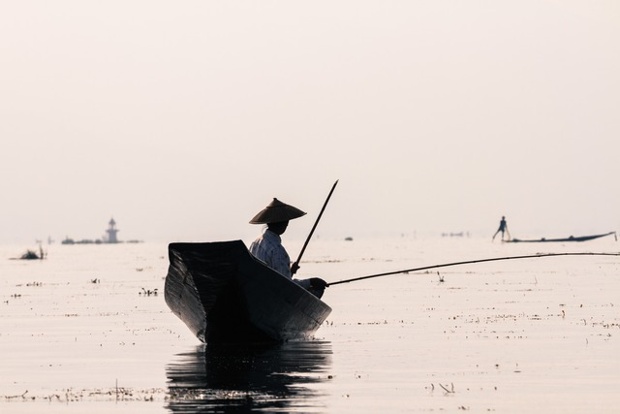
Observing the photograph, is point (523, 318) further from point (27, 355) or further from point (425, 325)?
point (27, 355)

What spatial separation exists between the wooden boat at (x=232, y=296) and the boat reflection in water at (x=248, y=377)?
31cm

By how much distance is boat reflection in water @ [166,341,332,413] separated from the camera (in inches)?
708

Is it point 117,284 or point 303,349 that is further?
point 117,284

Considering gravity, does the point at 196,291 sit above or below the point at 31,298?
below

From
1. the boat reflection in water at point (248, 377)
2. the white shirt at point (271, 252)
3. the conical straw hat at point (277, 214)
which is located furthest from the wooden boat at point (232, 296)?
the conical straw hat at point (277, 214)

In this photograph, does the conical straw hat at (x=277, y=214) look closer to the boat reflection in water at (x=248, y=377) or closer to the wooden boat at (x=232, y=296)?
the wooden boat at (x=232, y=296)

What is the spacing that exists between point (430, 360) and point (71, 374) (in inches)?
216

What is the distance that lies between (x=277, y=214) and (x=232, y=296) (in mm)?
1805

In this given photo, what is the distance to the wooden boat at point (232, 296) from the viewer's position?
78.5 ft

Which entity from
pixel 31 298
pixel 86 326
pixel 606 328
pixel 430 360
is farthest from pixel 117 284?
pixel 430 360

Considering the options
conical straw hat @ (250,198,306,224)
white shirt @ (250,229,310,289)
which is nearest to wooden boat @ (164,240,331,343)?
white shirt @ (250,229,310,289)

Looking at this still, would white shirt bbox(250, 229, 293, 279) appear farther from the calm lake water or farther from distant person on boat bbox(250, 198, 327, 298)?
the calm lake water

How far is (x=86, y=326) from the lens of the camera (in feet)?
108

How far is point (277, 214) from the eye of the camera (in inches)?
1006
